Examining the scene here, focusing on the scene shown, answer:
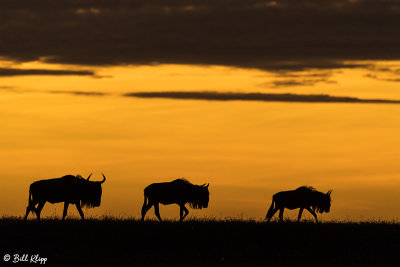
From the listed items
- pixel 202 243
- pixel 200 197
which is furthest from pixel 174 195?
pixel 202 243

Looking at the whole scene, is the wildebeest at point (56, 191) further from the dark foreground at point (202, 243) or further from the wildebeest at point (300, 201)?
the wildebeest at point (300, 201)

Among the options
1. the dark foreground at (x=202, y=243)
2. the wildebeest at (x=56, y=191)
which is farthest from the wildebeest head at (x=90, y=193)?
the dark foreground at (x=202, y=243)

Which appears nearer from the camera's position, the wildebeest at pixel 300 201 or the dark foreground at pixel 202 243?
the dark foreground at pixel 202 243

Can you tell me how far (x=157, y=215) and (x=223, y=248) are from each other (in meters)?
8.28

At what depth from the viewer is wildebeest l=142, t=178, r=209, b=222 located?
112 feet

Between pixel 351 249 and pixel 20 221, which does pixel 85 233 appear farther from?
pixel 351 249

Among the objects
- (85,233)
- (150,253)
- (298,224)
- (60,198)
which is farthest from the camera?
(60,198)

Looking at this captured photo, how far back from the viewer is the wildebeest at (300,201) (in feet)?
112

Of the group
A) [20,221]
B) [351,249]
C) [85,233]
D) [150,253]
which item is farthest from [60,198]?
[351,249]

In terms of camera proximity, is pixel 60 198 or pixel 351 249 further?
pixel 60 198

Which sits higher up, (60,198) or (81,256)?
(60,198)

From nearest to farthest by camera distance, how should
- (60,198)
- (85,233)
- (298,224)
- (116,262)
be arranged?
(116,262)
(85,233)
(298,224)
(60,198)

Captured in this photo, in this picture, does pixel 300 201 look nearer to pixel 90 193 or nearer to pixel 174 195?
pixel 174 195

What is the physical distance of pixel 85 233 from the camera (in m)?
26.7
